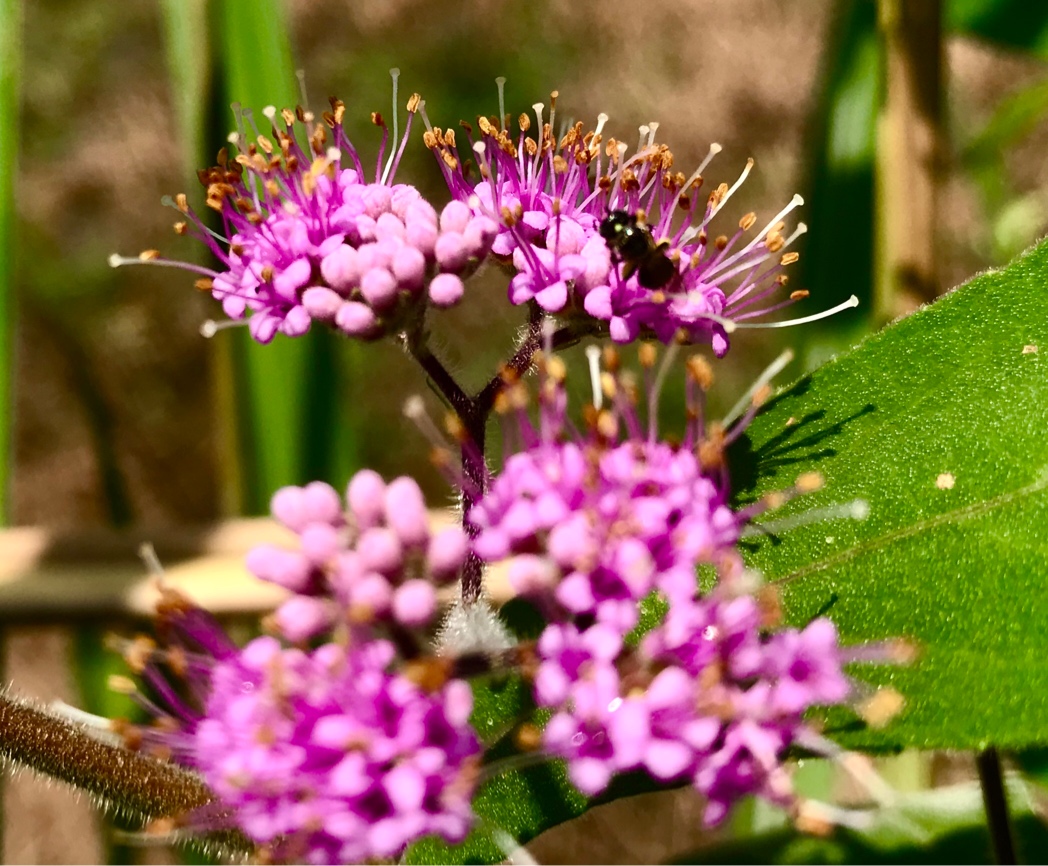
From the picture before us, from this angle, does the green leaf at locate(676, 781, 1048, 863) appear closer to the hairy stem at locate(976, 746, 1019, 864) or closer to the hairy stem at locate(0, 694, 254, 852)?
the hairy stem at locate(976, 746, 1019, 864)

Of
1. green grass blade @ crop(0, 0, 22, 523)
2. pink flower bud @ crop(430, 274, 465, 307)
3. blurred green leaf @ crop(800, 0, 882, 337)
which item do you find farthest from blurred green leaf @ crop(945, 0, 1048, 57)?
green grass blade @ crop(0, 0, 22, 523)

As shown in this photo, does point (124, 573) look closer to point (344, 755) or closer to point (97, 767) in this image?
point (97, 767)

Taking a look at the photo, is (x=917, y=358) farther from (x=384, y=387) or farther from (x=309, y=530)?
(x=384, y=387)

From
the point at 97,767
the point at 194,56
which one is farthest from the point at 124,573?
the point at 194,56

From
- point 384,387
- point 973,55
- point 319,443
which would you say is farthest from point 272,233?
point 973,55

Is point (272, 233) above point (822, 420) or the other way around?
above

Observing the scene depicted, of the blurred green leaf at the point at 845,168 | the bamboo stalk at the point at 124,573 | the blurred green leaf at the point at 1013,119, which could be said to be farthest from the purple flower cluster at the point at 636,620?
the blurred green leaf at the point at 1013,119

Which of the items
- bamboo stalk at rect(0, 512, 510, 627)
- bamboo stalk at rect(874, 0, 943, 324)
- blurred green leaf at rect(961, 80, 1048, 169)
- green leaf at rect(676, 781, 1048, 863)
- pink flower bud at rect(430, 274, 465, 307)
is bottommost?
green leaf at rect(676, 781, 1048, 863)
